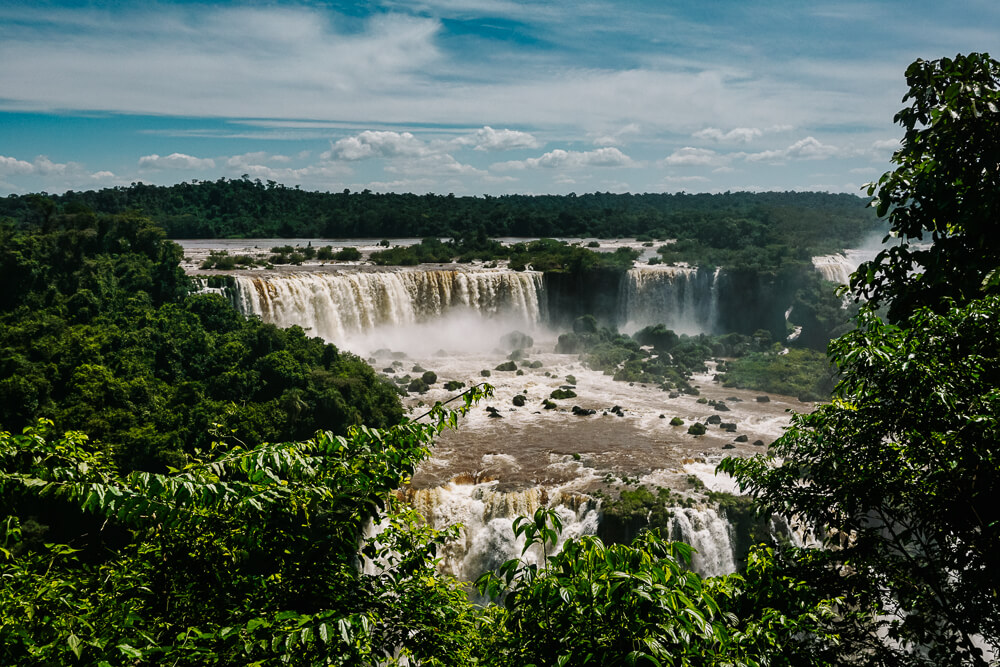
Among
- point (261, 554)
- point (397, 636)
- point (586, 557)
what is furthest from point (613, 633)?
point (261, 554)

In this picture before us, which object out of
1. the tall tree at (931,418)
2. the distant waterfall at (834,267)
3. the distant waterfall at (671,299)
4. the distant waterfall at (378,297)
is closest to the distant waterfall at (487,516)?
the tall tree at (931,418)

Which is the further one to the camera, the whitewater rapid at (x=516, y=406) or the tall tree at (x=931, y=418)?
the whitewater rapid at (x=516, y=406)

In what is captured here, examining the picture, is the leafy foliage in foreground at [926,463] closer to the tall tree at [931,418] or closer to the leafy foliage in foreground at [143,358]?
the tall tree at [931,418]

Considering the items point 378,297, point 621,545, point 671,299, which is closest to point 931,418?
point 621,545

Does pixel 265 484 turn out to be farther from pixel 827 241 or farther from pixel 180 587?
pixel 827 241

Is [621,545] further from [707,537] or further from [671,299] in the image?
[671,299]

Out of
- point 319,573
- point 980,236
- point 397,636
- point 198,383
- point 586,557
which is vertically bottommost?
point 198,383

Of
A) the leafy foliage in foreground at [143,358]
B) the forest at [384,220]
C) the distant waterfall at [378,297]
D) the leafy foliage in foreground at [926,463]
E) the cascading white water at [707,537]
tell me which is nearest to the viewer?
the leafy foliage in foreground at [926,463]
